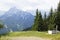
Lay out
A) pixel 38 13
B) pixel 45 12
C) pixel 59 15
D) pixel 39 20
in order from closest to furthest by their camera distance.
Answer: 1. pixel 59 15
2. pixel 39 20
3. pixel 38 13
4. pixel 45 12

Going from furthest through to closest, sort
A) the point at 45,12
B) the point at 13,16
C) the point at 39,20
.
Answer: the point at 13,16
the point at 45,12
the point at 39,20

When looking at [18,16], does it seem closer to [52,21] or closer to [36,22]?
[36,22]

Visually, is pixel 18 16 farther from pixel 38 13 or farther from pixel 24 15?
pixel 38 13

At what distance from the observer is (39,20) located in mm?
54469

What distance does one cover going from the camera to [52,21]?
48969 mm

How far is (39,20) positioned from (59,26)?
665cm

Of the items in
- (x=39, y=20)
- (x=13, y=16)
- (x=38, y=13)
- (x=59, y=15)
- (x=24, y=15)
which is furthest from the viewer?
(x=24, y=15)

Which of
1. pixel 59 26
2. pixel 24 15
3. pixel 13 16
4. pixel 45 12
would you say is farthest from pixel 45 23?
pixel 24 15

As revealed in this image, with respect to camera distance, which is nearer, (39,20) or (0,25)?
(0,25)

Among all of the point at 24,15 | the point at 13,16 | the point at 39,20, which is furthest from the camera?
the point at 24,15

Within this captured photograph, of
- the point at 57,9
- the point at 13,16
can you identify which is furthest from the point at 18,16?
the point at 57,9

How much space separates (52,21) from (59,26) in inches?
119

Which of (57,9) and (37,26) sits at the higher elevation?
(57,9)

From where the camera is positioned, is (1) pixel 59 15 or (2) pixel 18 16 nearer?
(1) pixel 59 15
